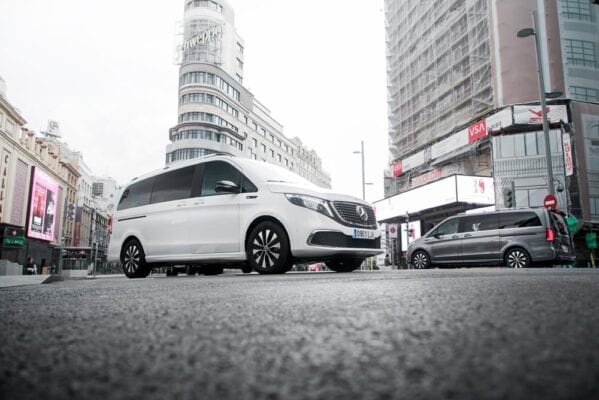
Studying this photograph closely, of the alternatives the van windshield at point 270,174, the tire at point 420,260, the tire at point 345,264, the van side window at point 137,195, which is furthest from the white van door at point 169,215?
the tire at point 420,260

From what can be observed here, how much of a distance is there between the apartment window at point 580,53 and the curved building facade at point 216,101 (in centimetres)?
3767

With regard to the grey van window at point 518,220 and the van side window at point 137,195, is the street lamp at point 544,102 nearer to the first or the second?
the grey van window at point 518,220

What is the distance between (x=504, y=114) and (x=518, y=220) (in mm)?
21872

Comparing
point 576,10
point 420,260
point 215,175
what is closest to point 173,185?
point 215,175

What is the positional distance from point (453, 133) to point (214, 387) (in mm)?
38222

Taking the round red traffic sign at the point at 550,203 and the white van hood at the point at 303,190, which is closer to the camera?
the white van hood at the point at 303,190

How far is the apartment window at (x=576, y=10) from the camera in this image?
3431cm

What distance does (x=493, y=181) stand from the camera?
32.1 metres

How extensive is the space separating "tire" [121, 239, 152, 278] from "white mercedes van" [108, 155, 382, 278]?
0.02 m

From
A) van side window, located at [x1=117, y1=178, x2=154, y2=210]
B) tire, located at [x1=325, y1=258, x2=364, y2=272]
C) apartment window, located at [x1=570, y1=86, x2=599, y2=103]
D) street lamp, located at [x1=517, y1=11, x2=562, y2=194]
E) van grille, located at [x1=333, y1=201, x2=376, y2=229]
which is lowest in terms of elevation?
tire, located at [x1=325, y1=258, x2=364, y2=272]

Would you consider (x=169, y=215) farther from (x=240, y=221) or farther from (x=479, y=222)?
(x=479, y=222)

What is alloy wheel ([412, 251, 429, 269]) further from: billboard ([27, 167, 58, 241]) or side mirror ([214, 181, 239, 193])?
billboard ([27, 167, 58, 241])

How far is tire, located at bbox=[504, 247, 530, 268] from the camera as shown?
12.1 m

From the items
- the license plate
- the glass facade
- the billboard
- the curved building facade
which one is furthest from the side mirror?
the curved building facade
